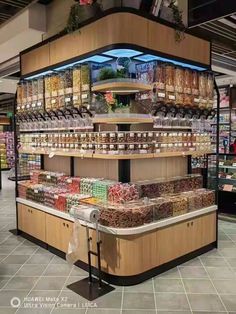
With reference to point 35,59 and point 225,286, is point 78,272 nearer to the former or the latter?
point 225,286

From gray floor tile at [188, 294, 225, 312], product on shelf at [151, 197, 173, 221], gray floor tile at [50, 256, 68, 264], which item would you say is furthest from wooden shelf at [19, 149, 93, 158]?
gray floor tile at [188, 294, 225, 312]

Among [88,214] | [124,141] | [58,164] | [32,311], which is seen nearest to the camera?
[32,311]

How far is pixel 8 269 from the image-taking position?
3.96 metres

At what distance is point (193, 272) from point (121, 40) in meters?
2.85

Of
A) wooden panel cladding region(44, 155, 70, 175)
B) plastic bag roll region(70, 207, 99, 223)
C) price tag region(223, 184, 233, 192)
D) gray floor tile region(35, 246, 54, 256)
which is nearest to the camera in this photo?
plastic bag roll region(70, 207, 99, 223)

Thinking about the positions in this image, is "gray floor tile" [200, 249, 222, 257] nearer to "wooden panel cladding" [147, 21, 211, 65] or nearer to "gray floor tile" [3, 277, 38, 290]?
"gray floor tile" [3, 277, 38, 290]

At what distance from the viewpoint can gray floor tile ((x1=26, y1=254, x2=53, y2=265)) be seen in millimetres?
4156

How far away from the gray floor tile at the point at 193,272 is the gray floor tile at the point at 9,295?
1.83m

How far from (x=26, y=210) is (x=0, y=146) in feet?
38.3

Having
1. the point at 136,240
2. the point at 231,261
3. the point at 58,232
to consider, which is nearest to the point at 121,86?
the point at 136,240

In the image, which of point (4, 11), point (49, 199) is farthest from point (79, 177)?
point (4, 11)

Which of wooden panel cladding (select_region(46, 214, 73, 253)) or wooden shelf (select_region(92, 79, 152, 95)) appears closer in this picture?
wooden shelf (select_region(92, 79, 152, 95))

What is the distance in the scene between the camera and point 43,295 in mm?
3279

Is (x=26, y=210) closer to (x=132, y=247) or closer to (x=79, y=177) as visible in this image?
(x=79, y=177)
